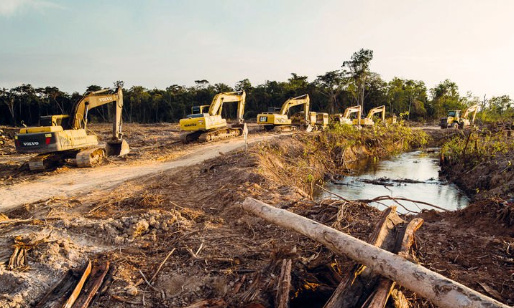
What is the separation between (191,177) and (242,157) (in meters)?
2.23

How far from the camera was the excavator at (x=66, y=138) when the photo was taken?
10.3 meters

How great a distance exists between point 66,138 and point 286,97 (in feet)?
130

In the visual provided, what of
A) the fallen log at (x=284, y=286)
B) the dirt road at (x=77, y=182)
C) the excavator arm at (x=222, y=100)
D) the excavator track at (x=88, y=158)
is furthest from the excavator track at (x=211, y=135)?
the fallen log at (x=284, y=286)

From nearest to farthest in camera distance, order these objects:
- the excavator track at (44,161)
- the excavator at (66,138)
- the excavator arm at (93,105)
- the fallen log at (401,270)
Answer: the fallen log at (401,270) → the excavator at (66,138) → the excavator track at (44,161) → the excavator arm at (93,105)

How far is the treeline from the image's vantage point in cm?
4394

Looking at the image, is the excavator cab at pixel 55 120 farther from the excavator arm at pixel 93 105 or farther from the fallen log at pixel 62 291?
the fallen log at pixel 62 291

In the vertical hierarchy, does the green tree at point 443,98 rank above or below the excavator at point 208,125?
above

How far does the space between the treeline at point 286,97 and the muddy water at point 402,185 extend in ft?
90.4

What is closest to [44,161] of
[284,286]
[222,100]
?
[222,100]

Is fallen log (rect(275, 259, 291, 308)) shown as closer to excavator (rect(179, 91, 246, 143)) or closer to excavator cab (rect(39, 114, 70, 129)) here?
excavator cab (rect(39, 114, 70, 129))

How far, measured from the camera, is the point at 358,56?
1656 inches

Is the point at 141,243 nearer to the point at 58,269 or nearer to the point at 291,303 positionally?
the point at 58,269

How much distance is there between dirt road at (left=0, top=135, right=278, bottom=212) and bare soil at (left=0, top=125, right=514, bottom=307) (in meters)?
0.60

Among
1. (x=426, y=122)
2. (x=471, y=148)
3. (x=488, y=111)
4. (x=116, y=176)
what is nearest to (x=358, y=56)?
(x=426, y=122)
